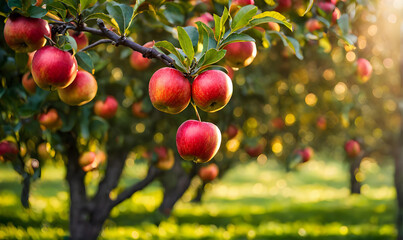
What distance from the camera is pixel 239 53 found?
195 cm

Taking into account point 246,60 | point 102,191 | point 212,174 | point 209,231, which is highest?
point 246,60

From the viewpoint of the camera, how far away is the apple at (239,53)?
6.40 feet

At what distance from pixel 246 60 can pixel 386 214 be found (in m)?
7.09

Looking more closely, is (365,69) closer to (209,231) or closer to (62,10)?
(62,10)

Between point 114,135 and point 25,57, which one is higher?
point 25,57

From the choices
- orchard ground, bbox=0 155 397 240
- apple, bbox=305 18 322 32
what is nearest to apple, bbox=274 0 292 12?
apple, bbox=305 18 322 32

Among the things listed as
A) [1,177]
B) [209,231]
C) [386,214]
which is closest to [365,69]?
[209,231]

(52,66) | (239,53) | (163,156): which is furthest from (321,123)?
(52,66)

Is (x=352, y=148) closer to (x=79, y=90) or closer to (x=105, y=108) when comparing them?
(x=105, y=108)

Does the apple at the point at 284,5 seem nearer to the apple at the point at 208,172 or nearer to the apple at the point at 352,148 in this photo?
the apple at the point at 208,172

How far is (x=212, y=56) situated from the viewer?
1.48 metres

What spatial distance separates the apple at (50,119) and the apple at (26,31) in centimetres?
112

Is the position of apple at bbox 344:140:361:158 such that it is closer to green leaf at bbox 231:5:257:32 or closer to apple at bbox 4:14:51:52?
green leaf at bbox 231:5:257:32

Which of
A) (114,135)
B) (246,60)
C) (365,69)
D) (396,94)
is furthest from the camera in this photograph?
(396,94)
